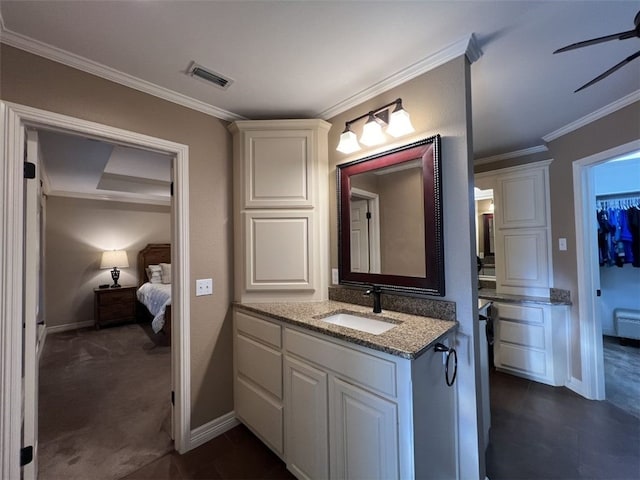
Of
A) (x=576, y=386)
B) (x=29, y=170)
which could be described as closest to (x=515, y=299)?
(x=576, y=386)

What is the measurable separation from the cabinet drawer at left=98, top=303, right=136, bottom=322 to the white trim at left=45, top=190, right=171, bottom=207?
195 cm

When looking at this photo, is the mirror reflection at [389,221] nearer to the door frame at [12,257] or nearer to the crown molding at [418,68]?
the crown molding at [418,68]

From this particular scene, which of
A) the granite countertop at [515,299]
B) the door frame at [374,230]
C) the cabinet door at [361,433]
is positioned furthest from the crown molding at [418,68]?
the granite countertop at [515,299]

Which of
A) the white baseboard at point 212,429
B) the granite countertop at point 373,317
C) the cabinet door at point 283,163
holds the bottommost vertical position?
the white baseboard at point 212,429

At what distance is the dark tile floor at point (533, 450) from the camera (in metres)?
1.60

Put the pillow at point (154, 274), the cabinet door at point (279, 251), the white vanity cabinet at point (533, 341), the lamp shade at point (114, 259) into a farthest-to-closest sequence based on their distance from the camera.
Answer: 1. the pillow at point (154, 274)
2. the lamp shade at point (114, 259)
3. the white vanity cabinet at point (533, 341)
4. the cabinet door at point (279, 251)

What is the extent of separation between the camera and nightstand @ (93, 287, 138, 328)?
455 centimetres

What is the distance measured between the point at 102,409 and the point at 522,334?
12.9 feet

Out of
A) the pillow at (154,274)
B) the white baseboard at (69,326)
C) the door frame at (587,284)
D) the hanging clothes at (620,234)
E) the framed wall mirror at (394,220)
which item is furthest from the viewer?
the pillow at (154,274)

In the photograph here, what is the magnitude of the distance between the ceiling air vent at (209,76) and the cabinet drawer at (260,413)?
2043mm

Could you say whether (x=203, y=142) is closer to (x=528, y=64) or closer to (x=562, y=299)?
(x=528, y=64)

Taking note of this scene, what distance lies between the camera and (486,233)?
3256 mm

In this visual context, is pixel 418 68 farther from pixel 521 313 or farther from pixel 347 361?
pixel 521 313

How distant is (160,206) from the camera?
555 centimetres
